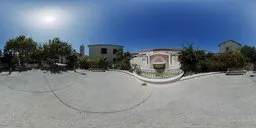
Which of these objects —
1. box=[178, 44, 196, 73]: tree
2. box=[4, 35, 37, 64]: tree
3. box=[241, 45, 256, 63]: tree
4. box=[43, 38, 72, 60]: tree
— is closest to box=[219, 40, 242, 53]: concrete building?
box=[241, 45, 256, 63]: tree

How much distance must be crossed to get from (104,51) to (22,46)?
163 centimetres

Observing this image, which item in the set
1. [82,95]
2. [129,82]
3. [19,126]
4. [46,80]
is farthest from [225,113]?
[19,126]

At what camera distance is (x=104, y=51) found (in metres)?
3.42

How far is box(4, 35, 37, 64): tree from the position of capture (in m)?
3.54

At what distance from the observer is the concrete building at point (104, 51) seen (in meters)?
3.26

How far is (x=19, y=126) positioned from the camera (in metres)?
4.17

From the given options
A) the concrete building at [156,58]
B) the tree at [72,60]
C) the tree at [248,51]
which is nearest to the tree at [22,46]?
the tree at [72,60]

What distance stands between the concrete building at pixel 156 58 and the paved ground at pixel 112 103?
2.14 feet

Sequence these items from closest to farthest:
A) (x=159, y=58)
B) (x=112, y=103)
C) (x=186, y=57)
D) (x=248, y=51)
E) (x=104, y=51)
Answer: (x=159, y=58) < (x=104, y=51) < (x=248, y=51) < (x=186, y=57) < (x=112, y=103)

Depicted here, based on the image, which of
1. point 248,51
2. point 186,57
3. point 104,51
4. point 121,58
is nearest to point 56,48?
point 104,51

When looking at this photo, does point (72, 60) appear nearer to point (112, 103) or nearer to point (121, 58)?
point (121, 58)

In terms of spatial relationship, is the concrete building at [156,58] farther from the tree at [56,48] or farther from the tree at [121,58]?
the tree at [56,48]

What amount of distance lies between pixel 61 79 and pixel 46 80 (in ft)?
1.00

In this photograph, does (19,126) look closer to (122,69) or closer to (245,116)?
(122,69)
